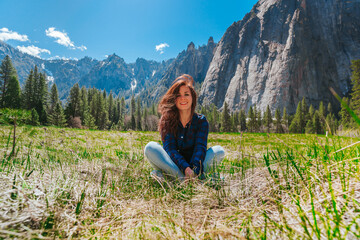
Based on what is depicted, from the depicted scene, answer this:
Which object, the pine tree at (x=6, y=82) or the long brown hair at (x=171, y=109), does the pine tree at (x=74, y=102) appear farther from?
the long brown hair at (x=171, y=109)

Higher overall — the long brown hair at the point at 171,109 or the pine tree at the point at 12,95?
the pine tree at the point at 12,95

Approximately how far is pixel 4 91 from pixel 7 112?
55584 mm

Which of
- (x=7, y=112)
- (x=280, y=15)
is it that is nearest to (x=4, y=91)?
(x=7, y=112)

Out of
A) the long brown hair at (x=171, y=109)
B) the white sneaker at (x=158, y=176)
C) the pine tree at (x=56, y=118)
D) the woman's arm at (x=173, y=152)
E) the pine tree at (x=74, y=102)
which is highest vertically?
the pine tree at (x=74, y=102)

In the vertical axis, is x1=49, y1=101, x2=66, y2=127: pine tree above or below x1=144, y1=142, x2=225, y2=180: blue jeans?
above

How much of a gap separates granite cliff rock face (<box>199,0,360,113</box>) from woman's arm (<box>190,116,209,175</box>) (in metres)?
99.7

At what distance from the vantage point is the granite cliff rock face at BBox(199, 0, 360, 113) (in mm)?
93688

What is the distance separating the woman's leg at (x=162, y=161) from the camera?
2.77 metres

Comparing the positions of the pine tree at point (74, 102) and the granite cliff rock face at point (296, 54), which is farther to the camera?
the granite cliff rock face at point (296, 54)

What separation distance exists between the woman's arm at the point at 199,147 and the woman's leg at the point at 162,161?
269 mm

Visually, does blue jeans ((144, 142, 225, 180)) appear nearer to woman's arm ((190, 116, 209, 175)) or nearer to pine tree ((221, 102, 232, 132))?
woman's arm ((190, 116, 209, 175))

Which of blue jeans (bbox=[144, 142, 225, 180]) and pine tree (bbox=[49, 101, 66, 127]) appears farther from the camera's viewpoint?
pine tree (bbox=[49, 101, 66, 127])

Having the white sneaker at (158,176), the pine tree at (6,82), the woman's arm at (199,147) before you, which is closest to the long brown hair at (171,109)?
the woman's arm at (199,147)

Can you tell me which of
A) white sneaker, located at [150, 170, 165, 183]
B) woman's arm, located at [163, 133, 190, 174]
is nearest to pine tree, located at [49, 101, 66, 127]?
woman's arm, located at [163, 133, 190, 174]
